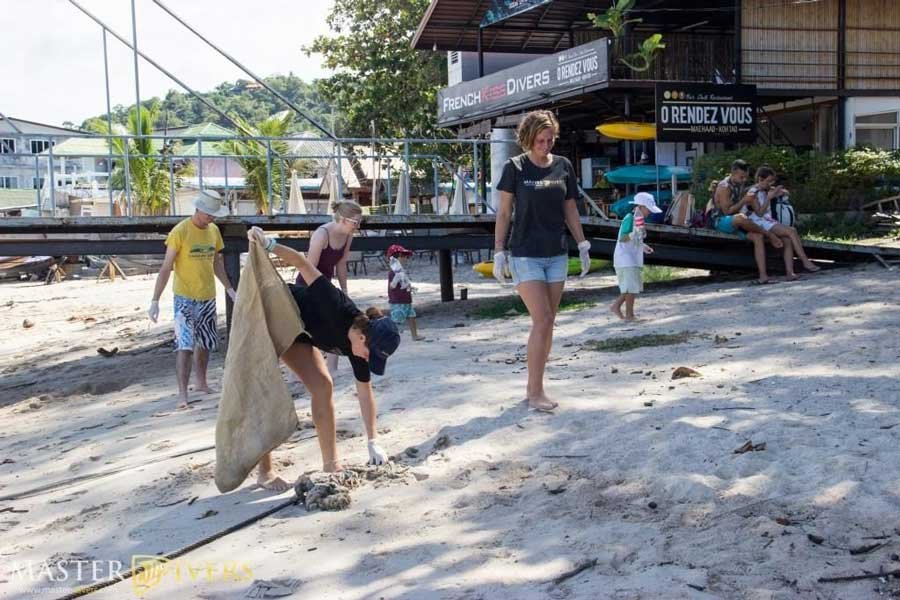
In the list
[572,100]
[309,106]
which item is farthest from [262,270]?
[309,106]

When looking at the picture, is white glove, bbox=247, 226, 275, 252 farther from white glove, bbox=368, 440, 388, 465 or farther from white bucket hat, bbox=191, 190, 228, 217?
white bucket hat, bbox=191, 190, 228, 217

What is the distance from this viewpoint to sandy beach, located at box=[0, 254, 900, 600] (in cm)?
440

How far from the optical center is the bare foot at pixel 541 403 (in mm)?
6816

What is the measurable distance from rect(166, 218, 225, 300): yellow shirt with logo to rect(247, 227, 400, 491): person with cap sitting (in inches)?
128

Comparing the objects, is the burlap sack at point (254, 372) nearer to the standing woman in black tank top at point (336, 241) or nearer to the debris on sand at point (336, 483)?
the debris on sand at point (336, 483)

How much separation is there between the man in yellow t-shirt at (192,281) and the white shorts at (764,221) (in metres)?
7.47

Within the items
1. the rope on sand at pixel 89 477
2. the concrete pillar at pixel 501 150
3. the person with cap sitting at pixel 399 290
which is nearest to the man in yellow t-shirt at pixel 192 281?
the rope on sand at pixel 89 477

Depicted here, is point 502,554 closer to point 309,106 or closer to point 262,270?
point 262,270

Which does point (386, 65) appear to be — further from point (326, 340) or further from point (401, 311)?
point (326, 340)

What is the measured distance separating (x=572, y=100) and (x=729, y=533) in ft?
59.6

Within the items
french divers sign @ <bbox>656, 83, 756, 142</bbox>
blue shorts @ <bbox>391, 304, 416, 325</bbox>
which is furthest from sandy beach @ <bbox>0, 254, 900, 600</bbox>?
french divers sign @ <bbox>656, 83, 756, 142</bbox>

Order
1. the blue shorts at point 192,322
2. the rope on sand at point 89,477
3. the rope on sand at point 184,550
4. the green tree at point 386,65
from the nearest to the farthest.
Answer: the rope on sand at point 184,550
the rope on sand at point 89,477
the blue shorts at point 192,322
the green tree at point 386,65

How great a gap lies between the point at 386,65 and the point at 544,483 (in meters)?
27.3

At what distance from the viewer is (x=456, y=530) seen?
4.99 m
